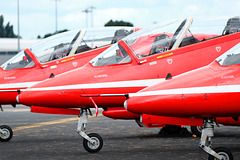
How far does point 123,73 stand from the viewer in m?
9.74

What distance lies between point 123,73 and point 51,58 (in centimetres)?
264

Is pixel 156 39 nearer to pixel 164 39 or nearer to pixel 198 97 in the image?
pixel 164 39

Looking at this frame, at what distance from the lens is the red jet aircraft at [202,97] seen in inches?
280

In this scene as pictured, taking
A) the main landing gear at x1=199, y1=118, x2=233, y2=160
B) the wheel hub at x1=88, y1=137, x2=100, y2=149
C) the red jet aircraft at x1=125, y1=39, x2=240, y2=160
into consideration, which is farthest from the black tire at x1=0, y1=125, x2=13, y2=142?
the main landing gear at x1=199, y1=118, x2=233, y2=160

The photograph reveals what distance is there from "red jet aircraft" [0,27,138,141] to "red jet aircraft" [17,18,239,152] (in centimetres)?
148

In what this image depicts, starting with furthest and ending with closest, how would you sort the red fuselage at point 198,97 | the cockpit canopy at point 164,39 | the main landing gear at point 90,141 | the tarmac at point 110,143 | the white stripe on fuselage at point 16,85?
1. the white stripe on fuselage at point 16,85
2. the cockpit canopy at point 164,39
3. the main landing gear at point 90,141
4. the tarmac at point 110,143
5. the red fuselage at point 198,97

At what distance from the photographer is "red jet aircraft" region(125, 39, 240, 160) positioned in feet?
23.3

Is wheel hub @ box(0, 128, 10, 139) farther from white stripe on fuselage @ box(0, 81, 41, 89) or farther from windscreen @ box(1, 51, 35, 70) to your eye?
windscreen @ box(1, 51, 35, 70)

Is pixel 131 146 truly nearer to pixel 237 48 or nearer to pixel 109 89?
pixel 109 89

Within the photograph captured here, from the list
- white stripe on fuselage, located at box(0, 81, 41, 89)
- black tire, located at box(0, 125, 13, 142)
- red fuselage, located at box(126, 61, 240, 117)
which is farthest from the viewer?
black tire, located at box(0, 125, 13, 142)

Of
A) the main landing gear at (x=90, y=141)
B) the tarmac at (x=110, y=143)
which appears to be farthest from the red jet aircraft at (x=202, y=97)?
the main landing gear at (x=90, y=141)

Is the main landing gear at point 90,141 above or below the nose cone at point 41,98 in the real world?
below

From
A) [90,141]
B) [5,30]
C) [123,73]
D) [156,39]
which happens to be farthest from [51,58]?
[5,30]

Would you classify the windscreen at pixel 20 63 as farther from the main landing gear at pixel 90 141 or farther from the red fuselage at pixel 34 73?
the main landing gear at pixel 90 141
